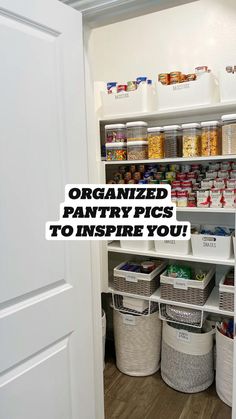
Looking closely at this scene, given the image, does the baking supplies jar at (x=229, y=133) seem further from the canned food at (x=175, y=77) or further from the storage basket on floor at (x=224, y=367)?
the storage basket on floor at (x=224, y=367)

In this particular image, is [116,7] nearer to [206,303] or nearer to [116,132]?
[116,132]

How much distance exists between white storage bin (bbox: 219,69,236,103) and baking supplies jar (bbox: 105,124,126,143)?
2.14 ft

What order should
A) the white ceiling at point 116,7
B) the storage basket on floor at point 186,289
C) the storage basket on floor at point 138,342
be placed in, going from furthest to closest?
the storage basket on floor at point 138,342 → the storage basket on floor at point 186,289 → the white ceiling at point 116,7

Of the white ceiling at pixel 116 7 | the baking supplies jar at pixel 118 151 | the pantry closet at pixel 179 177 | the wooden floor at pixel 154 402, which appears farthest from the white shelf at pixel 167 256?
the white ceiling at pixel 116 7

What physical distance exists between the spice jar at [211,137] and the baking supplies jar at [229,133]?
0.19ft

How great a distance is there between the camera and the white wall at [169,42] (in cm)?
209

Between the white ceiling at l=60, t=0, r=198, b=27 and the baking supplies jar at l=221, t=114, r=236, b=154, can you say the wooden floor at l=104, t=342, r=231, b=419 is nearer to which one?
the baking supplies jar at l=221, t=114, r=236, b=154

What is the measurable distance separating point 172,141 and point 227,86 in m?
0.43

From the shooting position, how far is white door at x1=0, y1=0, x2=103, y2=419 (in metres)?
0.94

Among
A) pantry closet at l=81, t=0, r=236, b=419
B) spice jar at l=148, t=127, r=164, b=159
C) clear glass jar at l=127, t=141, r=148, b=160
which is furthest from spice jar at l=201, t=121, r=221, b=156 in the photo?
clear glass jar at l=127, t=141, r=148, b=160

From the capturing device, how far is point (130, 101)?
2137 millimetres

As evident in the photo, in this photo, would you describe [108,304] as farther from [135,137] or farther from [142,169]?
[135,137]

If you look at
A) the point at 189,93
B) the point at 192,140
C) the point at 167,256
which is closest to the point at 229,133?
the point at 192,140

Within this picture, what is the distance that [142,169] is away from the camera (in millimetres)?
2260
